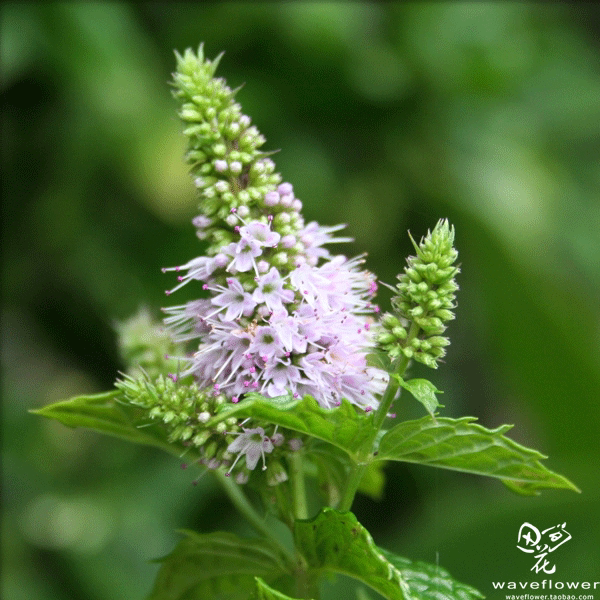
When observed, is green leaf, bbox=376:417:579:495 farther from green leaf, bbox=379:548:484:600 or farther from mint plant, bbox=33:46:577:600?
green leaf, bbox=379:548:484:600

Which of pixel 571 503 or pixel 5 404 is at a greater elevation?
pixel 5 404

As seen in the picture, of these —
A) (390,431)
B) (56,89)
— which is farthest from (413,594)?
(56,89)

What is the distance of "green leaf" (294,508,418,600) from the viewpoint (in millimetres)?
1270

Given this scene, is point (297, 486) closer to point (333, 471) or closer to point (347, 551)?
point (333, 471)

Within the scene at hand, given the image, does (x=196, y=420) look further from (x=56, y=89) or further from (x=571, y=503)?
(x=56, y=89)

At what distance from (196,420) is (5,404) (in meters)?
3.30

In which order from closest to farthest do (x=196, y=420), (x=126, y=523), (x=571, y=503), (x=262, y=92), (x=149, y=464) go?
(x=196, y=420) → (x=571, y=503) → (x=126, y=523) → (x=149, y=464) → (x=262, y=92)

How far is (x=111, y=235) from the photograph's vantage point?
4.52 meters

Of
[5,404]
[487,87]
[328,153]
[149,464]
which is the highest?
[487,87]

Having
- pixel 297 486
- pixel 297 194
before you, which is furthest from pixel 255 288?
pixel 297 194

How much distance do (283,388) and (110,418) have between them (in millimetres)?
426

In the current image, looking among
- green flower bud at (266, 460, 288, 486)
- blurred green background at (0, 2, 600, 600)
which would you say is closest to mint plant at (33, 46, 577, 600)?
green flower bud at (266, 460, 288, 486)

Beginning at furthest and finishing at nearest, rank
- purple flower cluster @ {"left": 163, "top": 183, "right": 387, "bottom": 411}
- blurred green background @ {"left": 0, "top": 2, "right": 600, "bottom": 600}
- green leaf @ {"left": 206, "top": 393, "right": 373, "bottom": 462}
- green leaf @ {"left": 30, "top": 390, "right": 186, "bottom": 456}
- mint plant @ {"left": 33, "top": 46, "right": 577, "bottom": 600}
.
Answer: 1. blurred green background @ {"left": 0, "top": 2, "right": 600, "bottom": 600}
2. green leaf @ {"left": 30, "top": 390, "right": 186, "bottom": 456}
3. purple flower cluster @ {"left": 163, "top": 183, "right": 387, "bottom": 411}
4. mint plant @ {"left": 33, "top": 46, "right": 577, "bottom": 600}
5. green leaf @ {"left": 206, "top": 393, "right": 373, "bottom": 462}

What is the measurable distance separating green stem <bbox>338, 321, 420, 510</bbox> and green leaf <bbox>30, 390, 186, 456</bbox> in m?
0.37
